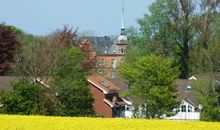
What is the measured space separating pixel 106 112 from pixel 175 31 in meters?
12.5

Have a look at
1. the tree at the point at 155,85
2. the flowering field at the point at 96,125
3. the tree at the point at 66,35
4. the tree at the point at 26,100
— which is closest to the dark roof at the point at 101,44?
the tree at the point at 66,35

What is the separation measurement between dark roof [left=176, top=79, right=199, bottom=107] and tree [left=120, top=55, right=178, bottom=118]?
14766mm

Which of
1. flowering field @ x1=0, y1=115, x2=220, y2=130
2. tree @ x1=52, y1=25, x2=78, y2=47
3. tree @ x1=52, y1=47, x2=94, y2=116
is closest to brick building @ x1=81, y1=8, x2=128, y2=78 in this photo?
tree @ x1=52, y1=25, x2=78, y2=47

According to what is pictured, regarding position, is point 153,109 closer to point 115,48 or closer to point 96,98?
point 96,98

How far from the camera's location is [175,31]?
68875 millimetres

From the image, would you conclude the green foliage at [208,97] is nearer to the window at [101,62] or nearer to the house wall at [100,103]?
the house wall at [100,103]

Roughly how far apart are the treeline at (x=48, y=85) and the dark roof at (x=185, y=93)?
14766mm

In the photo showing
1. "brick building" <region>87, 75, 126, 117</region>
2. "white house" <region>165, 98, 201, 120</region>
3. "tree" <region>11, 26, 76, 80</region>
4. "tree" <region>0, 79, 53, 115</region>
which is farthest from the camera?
"white house" <region>165, 98, 201, 120</region>

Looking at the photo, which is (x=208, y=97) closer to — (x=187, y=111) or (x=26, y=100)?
(x=26, y=100)

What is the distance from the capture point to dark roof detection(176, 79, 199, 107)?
222 ft

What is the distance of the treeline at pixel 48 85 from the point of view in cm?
4734

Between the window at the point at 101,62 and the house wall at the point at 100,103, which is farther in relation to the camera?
the window at the point at 101,62

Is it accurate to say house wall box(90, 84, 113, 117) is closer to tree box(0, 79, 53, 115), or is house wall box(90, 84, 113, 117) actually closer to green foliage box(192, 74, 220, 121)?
green foliage box(192, 74, 220, 121)

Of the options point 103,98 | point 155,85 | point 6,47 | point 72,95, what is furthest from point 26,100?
point 6,47
